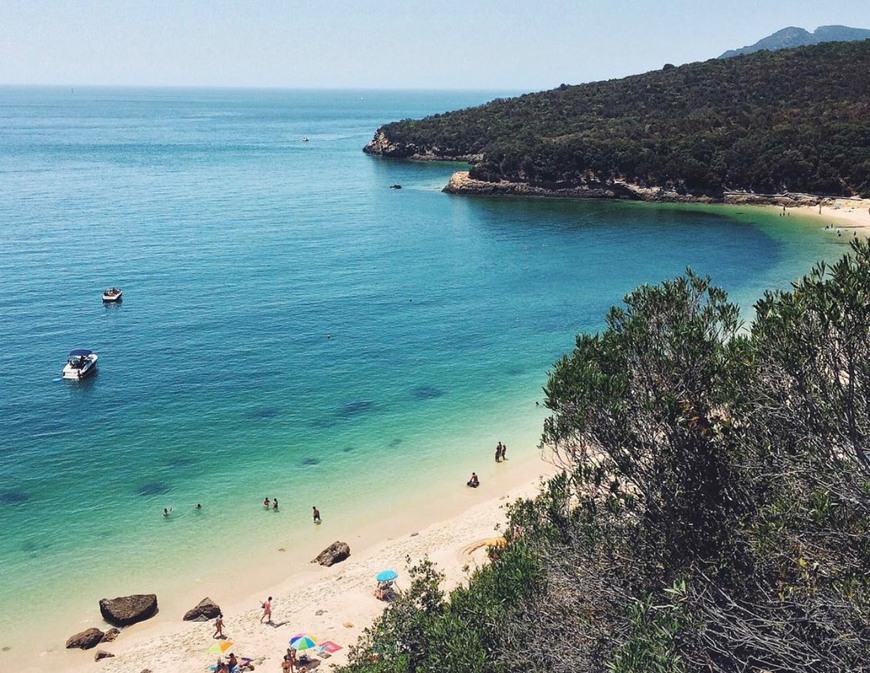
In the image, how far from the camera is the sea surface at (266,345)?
3011cm

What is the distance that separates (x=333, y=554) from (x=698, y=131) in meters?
104

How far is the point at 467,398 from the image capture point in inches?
1634

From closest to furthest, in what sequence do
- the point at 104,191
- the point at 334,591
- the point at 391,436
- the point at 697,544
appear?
the point at 697,544 → the point at 334,591 → the point at 391,436 → the point at 104,191

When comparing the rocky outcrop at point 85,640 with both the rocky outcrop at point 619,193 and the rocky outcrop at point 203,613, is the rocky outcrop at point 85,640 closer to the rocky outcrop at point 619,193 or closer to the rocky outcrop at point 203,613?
the rocky outcrop at point 203,613

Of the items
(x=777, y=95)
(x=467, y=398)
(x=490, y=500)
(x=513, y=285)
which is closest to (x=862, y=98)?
(x=777, y=95)

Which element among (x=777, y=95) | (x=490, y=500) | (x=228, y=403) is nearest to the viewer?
(x=490, y=500)

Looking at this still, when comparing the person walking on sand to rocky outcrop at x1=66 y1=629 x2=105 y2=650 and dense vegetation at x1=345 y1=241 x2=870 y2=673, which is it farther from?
dense vegetation at x1=345 y1=241 x2=870 y2=673

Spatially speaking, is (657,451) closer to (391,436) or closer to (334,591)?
(334,591)

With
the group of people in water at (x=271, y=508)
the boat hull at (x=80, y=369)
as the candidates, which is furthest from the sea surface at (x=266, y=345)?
the boat hull at (x=80, y=369)

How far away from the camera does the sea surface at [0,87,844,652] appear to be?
30109 millimetres

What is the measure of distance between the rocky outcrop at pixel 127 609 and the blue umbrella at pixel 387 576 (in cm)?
837

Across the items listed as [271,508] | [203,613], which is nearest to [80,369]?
[271,508]

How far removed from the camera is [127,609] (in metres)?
24.1

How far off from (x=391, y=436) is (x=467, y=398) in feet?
21.2
